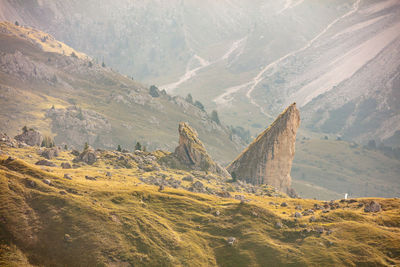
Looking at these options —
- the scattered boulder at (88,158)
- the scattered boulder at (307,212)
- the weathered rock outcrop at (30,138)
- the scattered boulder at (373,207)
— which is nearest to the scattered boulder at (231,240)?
the scattered boulder at (307,212)

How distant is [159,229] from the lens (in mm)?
93500

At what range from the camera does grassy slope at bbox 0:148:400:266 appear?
79625mm

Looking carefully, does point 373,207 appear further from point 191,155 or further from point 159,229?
point 191,155

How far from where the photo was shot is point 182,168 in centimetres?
17888

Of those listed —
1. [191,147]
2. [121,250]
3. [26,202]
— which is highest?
[191,147]

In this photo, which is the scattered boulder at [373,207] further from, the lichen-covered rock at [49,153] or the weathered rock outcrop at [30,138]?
the weathered rock outcrop at [30,138]

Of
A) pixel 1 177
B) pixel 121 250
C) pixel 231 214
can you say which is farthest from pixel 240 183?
pixel 1 177

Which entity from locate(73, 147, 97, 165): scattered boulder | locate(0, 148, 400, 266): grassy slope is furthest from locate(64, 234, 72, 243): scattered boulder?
locate(73, 147, 97, 165): scattered boulder

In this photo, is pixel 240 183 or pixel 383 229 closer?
pixel 383 229

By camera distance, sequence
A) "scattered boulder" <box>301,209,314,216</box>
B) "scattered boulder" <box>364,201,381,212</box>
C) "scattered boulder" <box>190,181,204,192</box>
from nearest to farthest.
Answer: "scattered boulder" <box>364,201,381,212</box> < "scattered boulder" <box>301,209,314,216</box> < "scattered boulder" <box>190,181,204,192</box>

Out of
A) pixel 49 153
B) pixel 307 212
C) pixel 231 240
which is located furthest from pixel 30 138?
pixel 307 212

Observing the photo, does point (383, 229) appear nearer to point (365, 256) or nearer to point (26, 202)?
point (365, 256)

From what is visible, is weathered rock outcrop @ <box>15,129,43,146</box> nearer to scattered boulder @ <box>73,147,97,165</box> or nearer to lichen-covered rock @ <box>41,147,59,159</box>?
lichen-covered rock @ <box>41,147,59,159</box>

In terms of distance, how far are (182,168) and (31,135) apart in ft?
242
